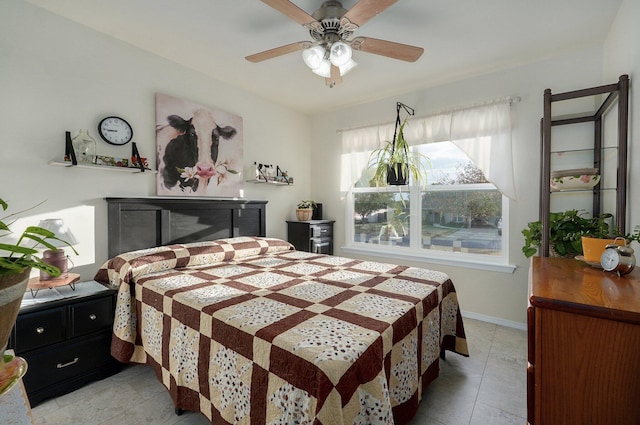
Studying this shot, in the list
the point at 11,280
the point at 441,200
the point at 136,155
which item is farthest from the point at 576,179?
the point at 136,155

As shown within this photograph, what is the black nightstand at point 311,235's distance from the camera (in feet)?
12.2

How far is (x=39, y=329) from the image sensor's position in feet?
5.70

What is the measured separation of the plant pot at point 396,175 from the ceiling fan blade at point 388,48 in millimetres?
1013

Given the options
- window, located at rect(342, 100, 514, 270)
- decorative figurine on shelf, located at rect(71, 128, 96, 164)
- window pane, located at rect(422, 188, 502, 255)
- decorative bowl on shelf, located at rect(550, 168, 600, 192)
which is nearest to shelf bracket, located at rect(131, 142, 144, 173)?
decorative figurine on shelf, located at rect(71, 128, 96, 164)

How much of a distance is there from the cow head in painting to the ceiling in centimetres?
53

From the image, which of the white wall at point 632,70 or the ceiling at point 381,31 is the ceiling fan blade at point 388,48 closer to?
the ceiling at point 381,31

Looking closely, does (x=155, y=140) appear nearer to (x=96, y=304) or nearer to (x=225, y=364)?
(x=96, y=304)

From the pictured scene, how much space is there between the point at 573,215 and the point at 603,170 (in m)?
0.47

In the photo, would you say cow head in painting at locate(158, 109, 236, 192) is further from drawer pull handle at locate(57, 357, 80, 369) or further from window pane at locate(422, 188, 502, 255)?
window pane at locate(422, 188, 502, 255)

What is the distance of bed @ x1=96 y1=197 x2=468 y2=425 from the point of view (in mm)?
1072

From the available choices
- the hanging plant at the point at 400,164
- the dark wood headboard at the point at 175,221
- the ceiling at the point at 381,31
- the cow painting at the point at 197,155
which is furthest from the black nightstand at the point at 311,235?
the ceiling at the point at 381,31

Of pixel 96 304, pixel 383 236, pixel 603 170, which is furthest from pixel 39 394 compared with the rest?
pixel 603 170

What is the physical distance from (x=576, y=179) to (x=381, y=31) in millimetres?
1747

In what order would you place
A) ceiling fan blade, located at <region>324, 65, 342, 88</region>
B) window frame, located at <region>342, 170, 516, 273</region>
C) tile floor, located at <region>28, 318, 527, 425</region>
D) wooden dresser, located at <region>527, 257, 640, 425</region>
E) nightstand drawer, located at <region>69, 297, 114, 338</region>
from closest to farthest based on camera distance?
wooden dresser, located at <region>527, 257, 640, 425</region> < tile floor, located at <region>28, 318, 527, 425</region> < nightstand drawer, located at <region>69, 297, 114, 338</region> < ceiling fan blade, located at <region>324, 65, 342, 88</region> < window frame, located at <region>342, 170, 516, 273</region>
